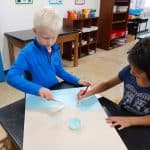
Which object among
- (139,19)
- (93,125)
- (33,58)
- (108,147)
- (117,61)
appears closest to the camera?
(108,147)

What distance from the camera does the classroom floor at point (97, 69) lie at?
7.82ft

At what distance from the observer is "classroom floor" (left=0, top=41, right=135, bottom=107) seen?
2384 mm

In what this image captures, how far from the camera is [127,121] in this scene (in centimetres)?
87

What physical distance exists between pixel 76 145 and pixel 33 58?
24.5 inches

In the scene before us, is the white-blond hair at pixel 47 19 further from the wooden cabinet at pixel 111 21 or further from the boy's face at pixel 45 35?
the wooden cabinet at pixel 111 21

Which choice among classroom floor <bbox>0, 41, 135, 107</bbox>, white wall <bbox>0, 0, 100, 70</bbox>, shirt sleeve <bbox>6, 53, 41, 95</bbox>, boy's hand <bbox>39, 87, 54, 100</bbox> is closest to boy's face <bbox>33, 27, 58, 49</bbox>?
shirt sleeve <bbox>6, 53, 41, 95</bbox>

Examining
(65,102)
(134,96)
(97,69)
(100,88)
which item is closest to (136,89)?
(134,96)

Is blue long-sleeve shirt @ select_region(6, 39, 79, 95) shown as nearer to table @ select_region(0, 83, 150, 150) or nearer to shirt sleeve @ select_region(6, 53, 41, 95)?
shirt sleeve @ select_region(6, 53, 41, 95)

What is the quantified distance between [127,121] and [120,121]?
0.11 ft

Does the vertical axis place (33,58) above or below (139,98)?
above

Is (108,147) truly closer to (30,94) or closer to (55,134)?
(55,134)

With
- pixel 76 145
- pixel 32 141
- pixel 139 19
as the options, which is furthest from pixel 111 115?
pixel 139 19

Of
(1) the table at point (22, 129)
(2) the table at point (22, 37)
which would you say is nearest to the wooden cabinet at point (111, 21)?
(2) the table at point (22, 37)

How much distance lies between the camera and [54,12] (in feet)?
3.44
